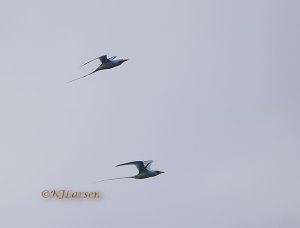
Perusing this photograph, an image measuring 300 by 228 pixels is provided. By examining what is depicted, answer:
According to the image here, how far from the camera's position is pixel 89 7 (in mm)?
2301

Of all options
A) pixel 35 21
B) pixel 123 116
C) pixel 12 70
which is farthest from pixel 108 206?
pixel 35 21

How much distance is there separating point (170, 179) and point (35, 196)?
2.48ft

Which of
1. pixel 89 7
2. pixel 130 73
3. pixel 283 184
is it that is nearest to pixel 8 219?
pixel 130 73

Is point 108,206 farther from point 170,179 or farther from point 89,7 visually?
point 89,7

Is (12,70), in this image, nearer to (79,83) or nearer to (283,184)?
(79,83)

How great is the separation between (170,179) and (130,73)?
2.13 ft

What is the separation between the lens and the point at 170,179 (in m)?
2.23

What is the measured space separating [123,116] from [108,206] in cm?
51

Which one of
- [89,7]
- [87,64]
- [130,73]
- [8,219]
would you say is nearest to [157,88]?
[130,73]

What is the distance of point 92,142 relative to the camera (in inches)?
87.8

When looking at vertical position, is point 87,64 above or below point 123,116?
above

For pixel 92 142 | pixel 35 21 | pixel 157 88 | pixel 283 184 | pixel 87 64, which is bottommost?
pixel 283 184

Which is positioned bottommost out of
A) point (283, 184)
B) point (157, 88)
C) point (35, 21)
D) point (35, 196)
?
point (283, 184)

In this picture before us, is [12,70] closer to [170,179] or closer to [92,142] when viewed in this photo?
[92,142]
